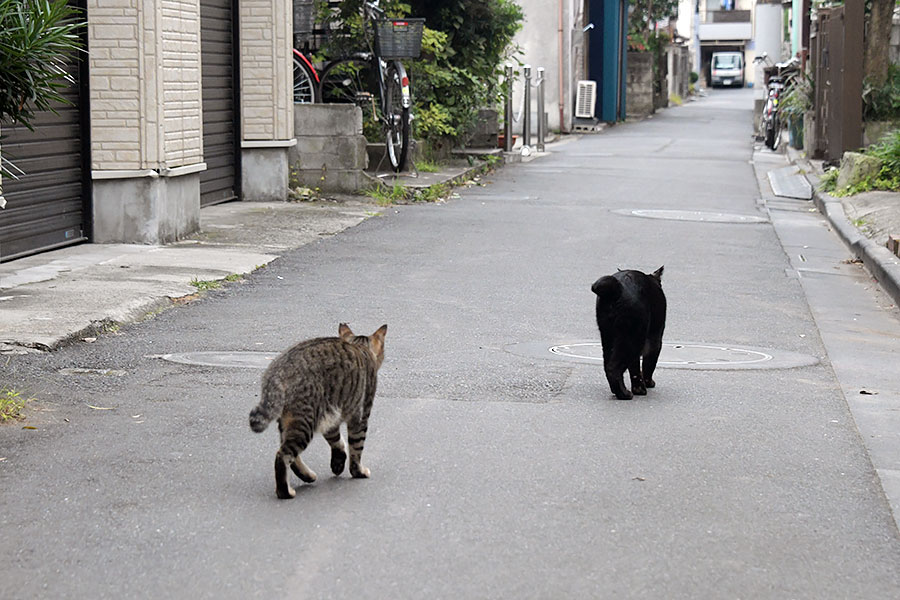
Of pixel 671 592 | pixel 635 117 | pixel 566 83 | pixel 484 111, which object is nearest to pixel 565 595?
pixel 671 592

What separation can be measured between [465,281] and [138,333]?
10.8 feet

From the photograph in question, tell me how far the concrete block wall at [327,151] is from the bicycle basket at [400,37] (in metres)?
1.57

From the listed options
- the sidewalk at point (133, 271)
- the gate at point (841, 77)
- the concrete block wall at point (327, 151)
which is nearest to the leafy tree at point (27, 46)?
the sidewalk at point (133, 271)

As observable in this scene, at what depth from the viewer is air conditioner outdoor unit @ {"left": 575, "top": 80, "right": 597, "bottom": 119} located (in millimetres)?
39375

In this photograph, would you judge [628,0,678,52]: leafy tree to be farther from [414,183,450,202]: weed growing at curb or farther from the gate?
[414,183,450,202]: weed growing at curb

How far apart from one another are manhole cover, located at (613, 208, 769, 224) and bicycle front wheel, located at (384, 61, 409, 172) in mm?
3381

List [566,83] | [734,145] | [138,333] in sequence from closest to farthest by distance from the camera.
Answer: [138,333] → [734,145] → [566,83]

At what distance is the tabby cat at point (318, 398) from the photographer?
491 cm

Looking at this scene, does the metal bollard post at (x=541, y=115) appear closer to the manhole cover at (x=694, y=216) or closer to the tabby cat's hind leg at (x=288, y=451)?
the manhole cover at (x=694, y=216)

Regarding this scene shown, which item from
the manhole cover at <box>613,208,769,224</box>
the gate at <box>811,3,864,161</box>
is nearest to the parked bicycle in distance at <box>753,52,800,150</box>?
the gate at <box>811,3,864,161</box>

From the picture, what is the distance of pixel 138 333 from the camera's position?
323 inches

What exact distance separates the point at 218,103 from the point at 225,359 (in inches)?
343

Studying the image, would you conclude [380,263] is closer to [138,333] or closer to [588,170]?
[138,333]

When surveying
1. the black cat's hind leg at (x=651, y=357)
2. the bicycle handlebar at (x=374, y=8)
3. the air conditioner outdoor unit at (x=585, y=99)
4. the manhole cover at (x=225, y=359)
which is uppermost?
the bicycle handlebar at (x=374, y=8)
